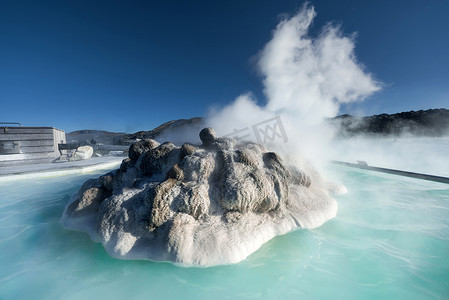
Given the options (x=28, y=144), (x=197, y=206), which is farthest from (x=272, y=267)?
(x=28, y=144)

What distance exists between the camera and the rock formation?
2.31 metres

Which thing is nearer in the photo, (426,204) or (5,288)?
(5,288)

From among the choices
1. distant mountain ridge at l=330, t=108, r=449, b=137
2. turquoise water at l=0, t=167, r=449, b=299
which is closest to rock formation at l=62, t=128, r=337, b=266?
turquoise water at l=0, t=167, r=449, b=299

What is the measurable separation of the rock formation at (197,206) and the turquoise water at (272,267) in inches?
6.2

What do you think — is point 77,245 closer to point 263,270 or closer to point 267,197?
point 263,270

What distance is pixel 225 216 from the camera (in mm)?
2676

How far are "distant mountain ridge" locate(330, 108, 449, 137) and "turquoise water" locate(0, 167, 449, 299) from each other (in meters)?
35.4

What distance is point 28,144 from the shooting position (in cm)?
1066

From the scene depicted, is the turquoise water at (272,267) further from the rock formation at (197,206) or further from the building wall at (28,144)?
the building wall at (28,144)

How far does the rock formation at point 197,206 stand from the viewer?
2.31 metres

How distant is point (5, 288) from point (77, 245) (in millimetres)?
681

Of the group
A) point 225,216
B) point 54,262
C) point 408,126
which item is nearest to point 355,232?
point 225,216

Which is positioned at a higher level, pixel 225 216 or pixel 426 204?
pixel 225 216

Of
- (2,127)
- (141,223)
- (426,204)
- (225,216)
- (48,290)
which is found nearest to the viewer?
(48,290)
